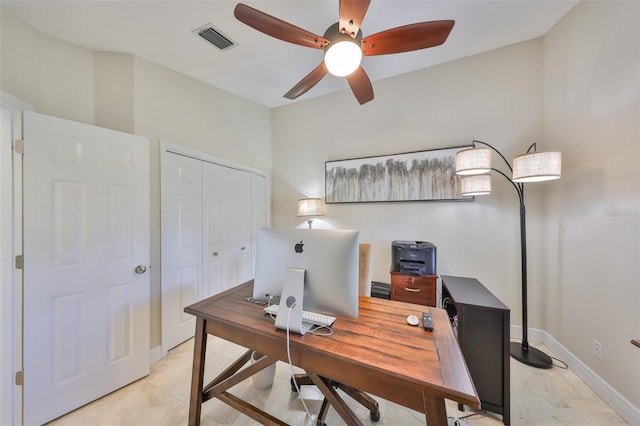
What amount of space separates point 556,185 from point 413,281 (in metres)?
1.62

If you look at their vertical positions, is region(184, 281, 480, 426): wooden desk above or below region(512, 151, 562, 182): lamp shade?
below

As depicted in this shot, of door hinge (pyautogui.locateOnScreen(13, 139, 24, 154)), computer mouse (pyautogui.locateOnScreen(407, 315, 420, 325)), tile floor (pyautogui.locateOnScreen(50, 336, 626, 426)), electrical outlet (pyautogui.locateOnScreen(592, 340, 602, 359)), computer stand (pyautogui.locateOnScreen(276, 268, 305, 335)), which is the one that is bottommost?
tile floor (pyautogui.locateOnScreen(50, 336, 626, 426))

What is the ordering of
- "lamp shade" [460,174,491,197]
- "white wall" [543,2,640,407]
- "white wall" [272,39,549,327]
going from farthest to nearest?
"white wall" [272,39,549,327], "lamp shade" [460,174,491,197], "white wall" [543,2,640,407]

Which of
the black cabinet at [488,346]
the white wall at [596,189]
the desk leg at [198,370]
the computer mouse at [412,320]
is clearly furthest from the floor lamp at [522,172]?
the desk leg at [198,370]

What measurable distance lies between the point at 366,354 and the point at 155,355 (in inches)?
89.2

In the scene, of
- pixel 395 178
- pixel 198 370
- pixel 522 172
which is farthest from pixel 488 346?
pixel 395 178

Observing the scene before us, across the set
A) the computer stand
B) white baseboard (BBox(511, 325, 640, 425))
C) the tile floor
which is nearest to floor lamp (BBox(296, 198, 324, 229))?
the tile floor

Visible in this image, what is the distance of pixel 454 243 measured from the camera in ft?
8.70

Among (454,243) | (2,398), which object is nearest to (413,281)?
(454,243)

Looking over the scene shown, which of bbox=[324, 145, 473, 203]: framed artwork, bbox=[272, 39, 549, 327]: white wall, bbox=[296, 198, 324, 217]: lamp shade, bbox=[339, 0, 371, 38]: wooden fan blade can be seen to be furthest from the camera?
bbox=[296, 198, 324, 217]: lamp shade

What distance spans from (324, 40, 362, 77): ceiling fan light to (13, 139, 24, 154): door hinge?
6.78 feet

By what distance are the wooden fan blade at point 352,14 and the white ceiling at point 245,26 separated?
56 centimetres

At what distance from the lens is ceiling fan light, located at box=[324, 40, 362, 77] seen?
57.1 inches

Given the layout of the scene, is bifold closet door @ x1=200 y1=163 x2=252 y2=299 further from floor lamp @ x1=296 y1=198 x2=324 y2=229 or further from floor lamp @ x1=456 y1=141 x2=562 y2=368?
floor lamp @ x1=456 y1=141 x2=562 y2=368
